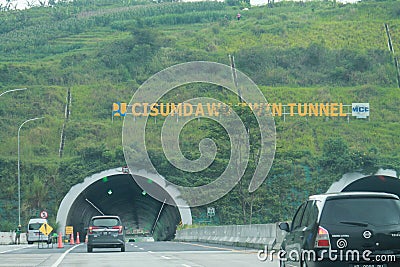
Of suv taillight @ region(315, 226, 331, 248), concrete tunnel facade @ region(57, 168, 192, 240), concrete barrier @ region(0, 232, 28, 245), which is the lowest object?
concrete barrier @ region(0, 232, 28, 245)

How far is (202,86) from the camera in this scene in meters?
103

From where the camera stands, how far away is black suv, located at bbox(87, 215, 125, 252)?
35.8 metres

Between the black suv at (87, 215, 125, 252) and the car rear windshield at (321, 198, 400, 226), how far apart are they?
71.9 feet

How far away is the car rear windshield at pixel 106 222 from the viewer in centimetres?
3619

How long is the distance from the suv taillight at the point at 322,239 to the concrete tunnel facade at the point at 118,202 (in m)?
52.3

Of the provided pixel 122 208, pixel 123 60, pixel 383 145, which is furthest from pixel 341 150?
pixel 123 60

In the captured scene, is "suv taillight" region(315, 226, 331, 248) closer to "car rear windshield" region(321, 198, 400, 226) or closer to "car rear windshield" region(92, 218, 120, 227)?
"car rear windshield" region(321, 198, 400, 226)

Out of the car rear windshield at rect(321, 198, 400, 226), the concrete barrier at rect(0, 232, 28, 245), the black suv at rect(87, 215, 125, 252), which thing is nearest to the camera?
the car rear windshield at rect(321, 198, 400, 226)

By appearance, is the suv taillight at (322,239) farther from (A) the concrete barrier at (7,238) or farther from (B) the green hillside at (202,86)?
(B) the green hillside at (202,86)

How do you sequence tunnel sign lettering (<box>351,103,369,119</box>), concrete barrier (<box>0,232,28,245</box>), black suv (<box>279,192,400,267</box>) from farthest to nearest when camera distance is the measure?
1. tunnel sign lettering (<box>351,103,369,119</box>)
2. concrete barrier (<box>0,232,28,245</box>)
3. black suv (<box>279,192,400,267</box>)

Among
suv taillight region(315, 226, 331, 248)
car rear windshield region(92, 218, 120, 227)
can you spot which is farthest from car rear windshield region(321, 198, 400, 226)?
car rear windshield region(92, 218, 120, 227)

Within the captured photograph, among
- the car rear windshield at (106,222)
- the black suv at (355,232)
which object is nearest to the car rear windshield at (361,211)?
the black suv at (355,232)

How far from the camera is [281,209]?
70.7 meters

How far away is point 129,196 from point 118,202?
4210mm
